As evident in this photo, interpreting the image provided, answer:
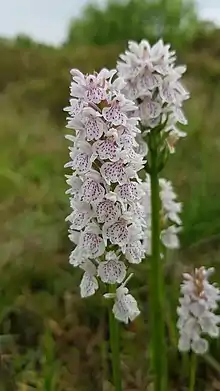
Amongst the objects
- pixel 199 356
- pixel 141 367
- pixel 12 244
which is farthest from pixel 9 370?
pixel 12 244

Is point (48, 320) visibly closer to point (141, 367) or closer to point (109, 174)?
point (141, 367)

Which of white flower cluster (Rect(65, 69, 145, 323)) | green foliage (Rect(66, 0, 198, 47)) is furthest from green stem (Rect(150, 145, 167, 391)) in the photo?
green foliage (Rect(66, 0, 198, 47))

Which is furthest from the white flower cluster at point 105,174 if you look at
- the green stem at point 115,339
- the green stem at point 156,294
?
the green stem at point 156,294

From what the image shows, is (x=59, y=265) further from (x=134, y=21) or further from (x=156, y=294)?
(x=134, y=21)

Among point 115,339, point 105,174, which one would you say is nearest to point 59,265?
point 115,339

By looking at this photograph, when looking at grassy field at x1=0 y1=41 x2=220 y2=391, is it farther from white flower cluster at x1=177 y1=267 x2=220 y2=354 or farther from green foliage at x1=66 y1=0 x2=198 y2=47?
green foliage at x1=66 y1=0 x2=198 y2=47

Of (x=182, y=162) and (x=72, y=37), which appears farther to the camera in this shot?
(x=72, y=37)

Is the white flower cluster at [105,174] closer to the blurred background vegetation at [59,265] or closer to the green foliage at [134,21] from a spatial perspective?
the blurred background vegetation at [59,265]
